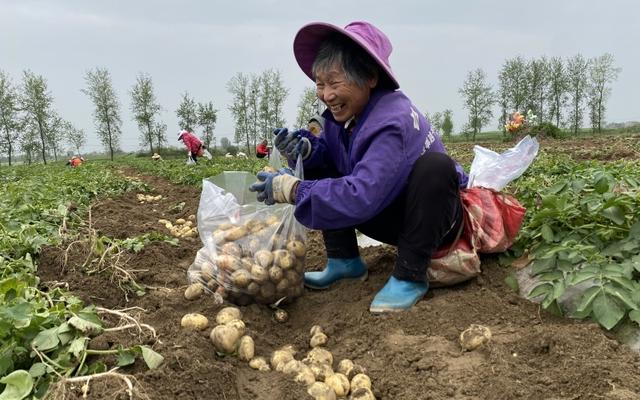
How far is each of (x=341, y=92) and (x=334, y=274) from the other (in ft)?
3.61

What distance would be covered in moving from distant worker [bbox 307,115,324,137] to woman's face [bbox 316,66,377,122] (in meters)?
0.42

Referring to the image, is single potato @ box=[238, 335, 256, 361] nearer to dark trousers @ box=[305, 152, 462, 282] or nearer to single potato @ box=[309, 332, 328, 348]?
single potato @ box=[309, 332, 328, 348]

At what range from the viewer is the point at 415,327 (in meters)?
2.25

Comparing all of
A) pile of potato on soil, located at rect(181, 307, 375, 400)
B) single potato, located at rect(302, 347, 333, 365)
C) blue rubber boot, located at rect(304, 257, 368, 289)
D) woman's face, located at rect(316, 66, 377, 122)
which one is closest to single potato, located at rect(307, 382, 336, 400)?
pile of potato on soil, located at rect(181, 307, 375, 400)

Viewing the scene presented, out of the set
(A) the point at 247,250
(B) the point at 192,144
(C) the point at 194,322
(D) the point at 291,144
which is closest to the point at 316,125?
(D) the point at 291,144

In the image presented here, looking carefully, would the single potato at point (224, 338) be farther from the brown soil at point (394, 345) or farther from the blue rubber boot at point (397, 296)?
the blue rubber boot at point (397, 296)

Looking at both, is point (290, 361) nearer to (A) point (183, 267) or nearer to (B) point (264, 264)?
(B) point (264, 264)

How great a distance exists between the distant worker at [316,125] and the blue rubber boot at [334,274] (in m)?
0.79

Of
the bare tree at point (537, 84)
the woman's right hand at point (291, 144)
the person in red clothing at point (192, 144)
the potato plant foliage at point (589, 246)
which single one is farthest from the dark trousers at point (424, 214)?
the bare tree at point (537, 84)

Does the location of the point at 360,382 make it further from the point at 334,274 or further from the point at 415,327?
the point at 334,274

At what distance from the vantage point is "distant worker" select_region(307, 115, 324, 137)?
304cm

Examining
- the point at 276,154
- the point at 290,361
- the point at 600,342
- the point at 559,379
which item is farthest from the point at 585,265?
the point at 276,154

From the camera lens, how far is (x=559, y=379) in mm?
1623

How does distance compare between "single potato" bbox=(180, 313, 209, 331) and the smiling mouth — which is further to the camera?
the smiling mouth
